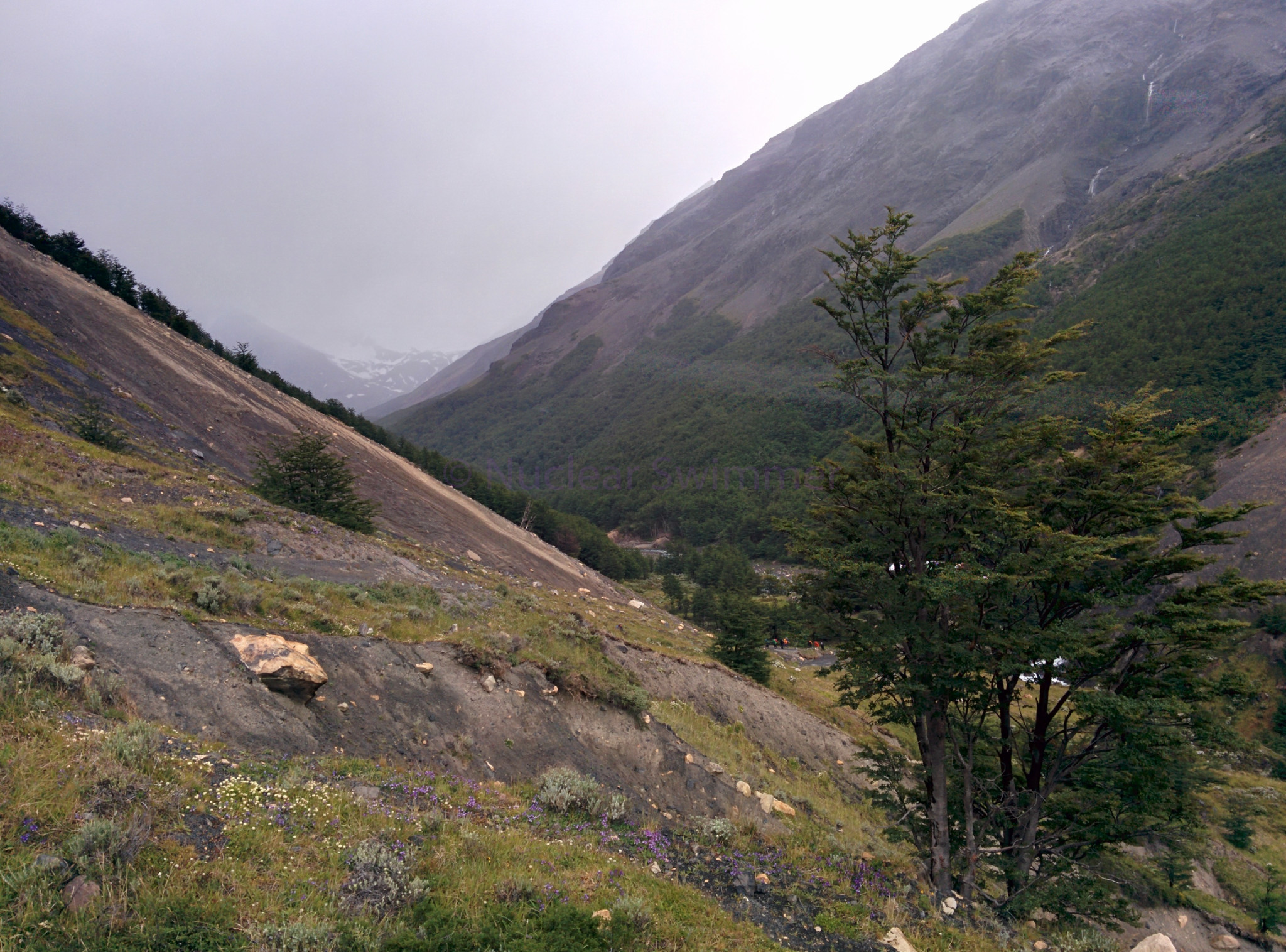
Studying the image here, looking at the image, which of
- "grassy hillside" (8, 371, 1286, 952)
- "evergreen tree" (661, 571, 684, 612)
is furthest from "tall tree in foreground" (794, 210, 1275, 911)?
Result: "evergreen tree" (661, 571, 684, 612)

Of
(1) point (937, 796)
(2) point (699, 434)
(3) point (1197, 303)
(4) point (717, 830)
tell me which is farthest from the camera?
(2) point (699, 434)

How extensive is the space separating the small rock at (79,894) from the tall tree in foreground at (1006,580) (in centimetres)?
839

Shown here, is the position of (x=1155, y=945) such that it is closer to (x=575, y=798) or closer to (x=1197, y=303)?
(x=575, y=798)

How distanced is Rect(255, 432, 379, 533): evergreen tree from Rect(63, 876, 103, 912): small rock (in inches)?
797

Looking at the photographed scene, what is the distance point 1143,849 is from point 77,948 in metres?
26.0

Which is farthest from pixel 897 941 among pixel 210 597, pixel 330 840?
pixel 210 597

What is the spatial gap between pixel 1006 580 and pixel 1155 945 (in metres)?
7.47

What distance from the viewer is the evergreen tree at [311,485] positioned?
885 inches

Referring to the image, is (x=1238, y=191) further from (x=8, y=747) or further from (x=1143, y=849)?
(x=8, y=747)

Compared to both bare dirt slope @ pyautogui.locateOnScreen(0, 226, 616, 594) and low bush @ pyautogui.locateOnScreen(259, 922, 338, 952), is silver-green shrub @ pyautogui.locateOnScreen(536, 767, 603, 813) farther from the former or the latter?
bare dirt slope @ pyautogui.locateOnScreen(0, 226, 616, 594)

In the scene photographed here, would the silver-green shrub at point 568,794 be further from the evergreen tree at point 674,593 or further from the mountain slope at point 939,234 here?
→ the mountain slope at point 939,234

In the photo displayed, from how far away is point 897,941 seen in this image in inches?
263

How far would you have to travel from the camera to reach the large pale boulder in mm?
7916

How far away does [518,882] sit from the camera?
5.24 m
